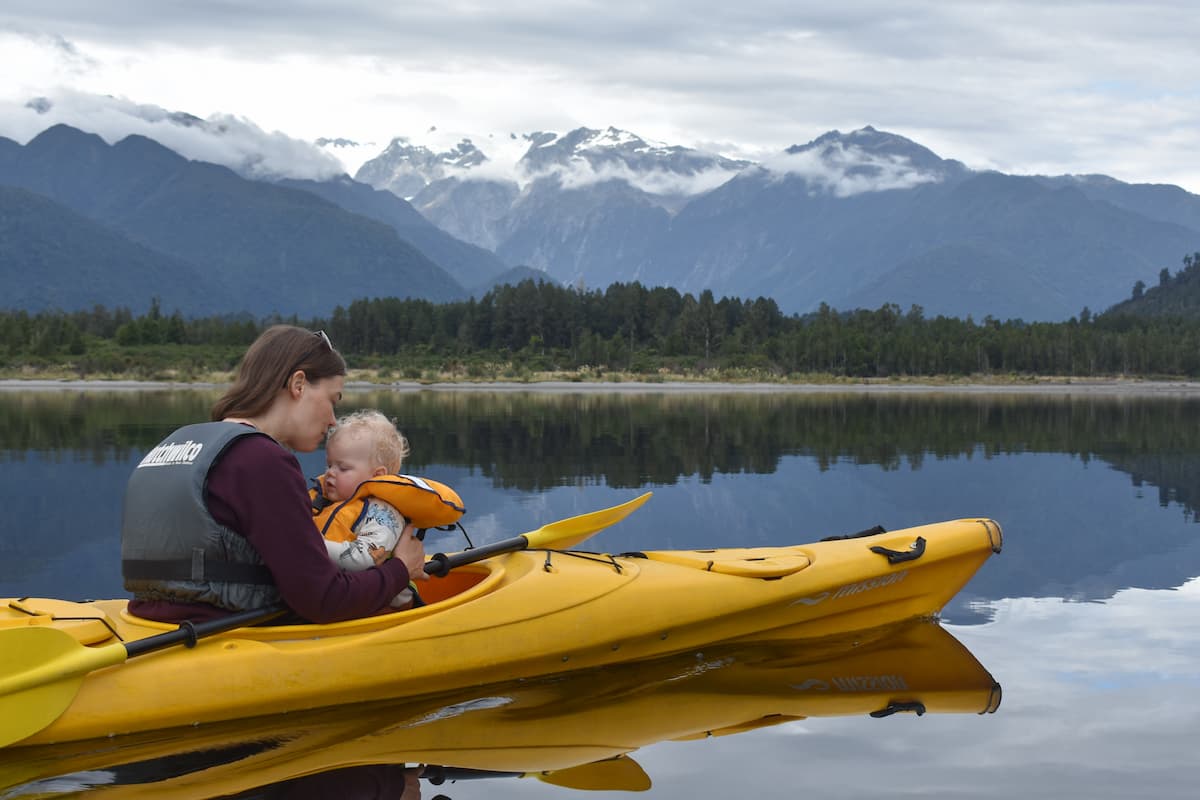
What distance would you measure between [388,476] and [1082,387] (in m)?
82.2

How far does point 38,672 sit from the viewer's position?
227 inches

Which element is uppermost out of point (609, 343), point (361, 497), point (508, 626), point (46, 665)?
point (609, 343)

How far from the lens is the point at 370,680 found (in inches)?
265

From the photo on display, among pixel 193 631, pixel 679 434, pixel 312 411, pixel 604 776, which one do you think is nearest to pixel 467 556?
pixel 312 411

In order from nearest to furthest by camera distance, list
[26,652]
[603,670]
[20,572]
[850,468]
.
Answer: [26,652], [603,670], [20,572], [850,468]

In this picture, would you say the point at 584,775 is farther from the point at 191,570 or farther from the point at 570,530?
the point at 570,530

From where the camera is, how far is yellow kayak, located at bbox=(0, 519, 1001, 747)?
6.18 metres

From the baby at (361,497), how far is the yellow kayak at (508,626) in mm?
432

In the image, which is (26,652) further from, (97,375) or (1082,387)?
(1082,387)

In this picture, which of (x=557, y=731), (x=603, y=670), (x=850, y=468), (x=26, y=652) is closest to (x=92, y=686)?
(x=26, y=652)

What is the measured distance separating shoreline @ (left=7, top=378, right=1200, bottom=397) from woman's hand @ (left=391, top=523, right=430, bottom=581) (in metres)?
55.6

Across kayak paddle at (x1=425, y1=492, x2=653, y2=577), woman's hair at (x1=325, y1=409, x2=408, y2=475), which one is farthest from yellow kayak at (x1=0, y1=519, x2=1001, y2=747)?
woman's hair at (x1=325, y1=409, x2=408, y2=475)

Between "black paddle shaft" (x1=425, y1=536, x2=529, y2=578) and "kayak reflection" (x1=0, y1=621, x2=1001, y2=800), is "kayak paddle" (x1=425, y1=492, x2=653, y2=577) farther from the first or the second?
"kayak reflection" (x1=0, y1=621, x2=1001, y2=800)

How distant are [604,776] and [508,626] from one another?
4.87 ft
